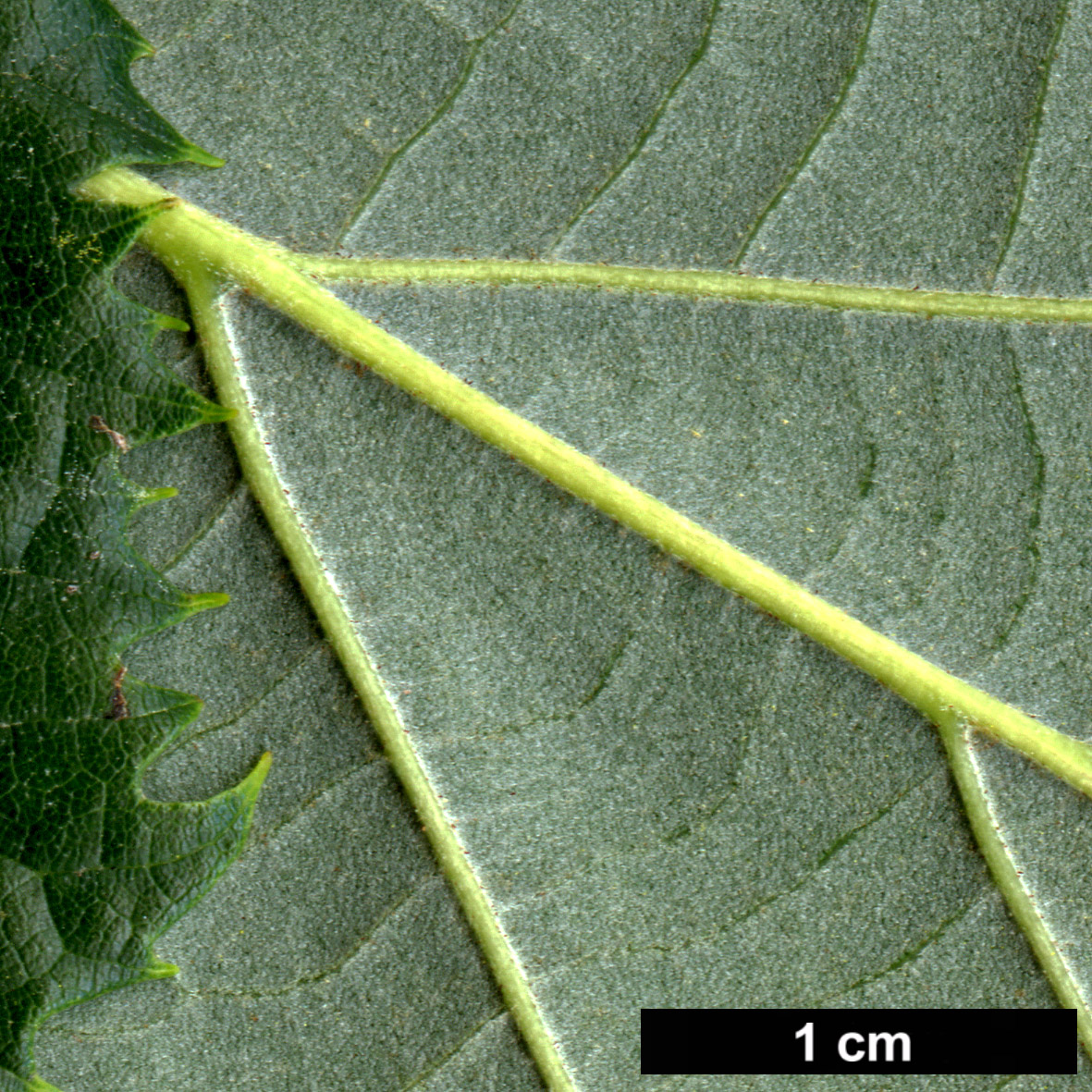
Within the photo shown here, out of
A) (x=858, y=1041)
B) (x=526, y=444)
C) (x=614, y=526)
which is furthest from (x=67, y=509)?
(x=858, y=1041)

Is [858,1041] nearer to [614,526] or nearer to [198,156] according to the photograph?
[614,526]

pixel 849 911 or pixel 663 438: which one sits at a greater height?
pixel 663 438

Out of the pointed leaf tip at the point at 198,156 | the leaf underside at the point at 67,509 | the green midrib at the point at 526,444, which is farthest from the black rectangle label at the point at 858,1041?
the pointed leaf tip at the point at 198,156

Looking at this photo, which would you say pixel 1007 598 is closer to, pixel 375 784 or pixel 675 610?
pixel 675 610

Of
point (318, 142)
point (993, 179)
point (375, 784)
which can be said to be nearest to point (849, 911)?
point (375, 784)

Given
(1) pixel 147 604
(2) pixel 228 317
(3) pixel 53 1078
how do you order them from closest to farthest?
(1) pixel 147 604
(2) pixel 228 317
(3) pixel 53 1078

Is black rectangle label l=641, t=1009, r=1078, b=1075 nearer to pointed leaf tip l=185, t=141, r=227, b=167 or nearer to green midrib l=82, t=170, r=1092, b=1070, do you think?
green midrib l=82, t=170, r=1092, b=1070
